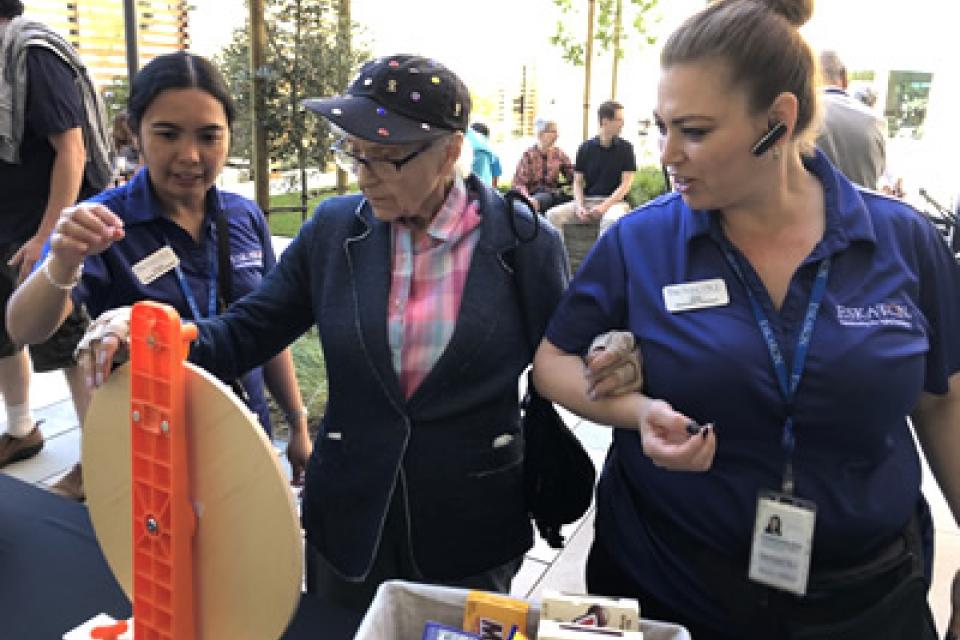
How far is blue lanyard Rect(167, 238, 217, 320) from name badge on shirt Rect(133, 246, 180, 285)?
0.02 metres

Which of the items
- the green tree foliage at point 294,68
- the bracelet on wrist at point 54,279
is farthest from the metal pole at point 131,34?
the bracelet on wrist at point 54,279

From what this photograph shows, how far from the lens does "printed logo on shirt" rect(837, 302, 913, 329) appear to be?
101 cm

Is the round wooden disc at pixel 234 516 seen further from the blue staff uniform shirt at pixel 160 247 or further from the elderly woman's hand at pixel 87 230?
the blue staff uniform shirt at pixel 160 247

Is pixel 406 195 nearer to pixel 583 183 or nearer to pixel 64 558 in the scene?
pixel 64 558

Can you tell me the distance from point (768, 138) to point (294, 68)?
560 cm

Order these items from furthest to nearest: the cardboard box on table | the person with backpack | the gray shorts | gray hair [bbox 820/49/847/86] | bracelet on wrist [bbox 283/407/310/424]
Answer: gray hair [bbox 820/49/847/86] → the gray shorts → the person with backpack → bracelet on wrist [bbox 283/407/310/424] → the cardboard box on table

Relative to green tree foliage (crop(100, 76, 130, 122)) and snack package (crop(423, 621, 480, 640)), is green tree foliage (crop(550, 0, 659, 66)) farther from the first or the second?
snack package (crop(423, 621, 480, 640))

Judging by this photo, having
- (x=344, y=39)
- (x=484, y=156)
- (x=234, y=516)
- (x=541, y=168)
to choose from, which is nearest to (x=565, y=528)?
(x=234, y=516)

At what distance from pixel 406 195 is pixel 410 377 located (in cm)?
31

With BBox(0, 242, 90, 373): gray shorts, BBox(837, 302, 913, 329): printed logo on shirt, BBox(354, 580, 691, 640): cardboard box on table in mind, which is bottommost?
BBox(0, 242, 90, 373): gray shorts

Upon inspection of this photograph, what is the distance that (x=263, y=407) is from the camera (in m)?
1.77

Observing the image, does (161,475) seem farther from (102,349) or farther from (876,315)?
(876,315)

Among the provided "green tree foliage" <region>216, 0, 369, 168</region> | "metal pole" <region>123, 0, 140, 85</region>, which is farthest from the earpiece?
"green tree foliage" <region>216, 0, 369, 168</region>

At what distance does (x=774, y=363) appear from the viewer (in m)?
1.01
